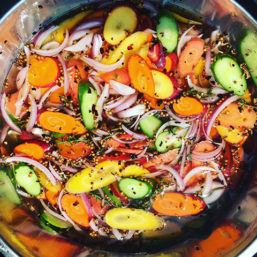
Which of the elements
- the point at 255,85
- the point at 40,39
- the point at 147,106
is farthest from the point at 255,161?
the point at 40,39

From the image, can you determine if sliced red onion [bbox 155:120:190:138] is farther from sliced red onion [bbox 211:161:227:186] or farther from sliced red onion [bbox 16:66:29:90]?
sliced red onion [bbox 16:66:29:90]

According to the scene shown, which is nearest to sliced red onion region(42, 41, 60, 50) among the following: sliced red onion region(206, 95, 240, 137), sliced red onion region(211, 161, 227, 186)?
sliced red onion region(206, 95, 240, 137)

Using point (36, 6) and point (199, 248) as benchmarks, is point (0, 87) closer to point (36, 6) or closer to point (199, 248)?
point (36, 6)

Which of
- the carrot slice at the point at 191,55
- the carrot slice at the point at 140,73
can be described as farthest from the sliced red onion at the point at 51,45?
the carrot slice at the point at 191,55

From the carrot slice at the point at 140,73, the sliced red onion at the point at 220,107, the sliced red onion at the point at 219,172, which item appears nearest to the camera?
the carrot slice at the point at 140,73

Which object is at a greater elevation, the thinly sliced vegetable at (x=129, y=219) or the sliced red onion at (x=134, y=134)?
the sliced red onion at (x=134, y=134)

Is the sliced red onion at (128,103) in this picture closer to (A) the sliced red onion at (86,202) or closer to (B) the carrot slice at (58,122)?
(B) the carrot slice at (58,122)

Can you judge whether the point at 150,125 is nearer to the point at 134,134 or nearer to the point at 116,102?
the point at 134,134
